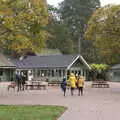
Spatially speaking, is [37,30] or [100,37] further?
[100,37]

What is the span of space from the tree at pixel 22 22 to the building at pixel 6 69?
4370 cm

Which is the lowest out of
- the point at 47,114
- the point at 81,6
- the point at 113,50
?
the point at 47,114

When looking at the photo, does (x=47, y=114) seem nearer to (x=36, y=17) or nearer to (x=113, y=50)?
(x=36, y=17)

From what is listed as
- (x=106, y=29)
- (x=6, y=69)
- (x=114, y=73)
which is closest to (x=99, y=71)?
(x=114, y=73)

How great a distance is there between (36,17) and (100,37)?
14.4 m

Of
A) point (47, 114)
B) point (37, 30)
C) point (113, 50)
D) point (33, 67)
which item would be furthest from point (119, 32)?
point (33, 67)

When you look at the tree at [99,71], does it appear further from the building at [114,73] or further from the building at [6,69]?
the building at [6,69]

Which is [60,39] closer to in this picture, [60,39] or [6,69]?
[60,39]

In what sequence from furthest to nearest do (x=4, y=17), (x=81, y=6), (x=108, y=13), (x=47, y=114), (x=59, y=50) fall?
1. (x=81, y=6)
2. (x=59, y=50)
3. (x=108, y=13)
4. (x=4, y=17)
5. (x=47, y=114)

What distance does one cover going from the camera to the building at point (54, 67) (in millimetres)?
85812

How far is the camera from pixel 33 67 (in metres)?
90.8

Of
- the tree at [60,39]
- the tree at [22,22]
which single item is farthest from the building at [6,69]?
the tree at [22,22]

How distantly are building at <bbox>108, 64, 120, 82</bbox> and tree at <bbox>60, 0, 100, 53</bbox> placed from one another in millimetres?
35925

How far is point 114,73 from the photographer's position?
321 feet
